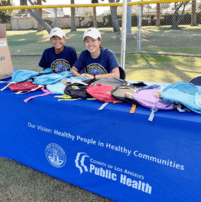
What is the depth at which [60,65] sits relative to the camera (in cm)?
311

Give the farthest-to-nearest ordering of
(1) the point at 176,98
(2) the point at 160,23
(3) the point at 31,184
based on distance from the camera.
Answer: (2) the point at 160,23, (3) the point at 31,184, (1) the point at 176,98

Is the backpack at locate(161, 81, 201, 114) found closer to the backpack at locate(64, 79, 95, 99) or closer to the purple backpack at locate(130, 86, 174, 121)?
the purple backpack at locate(130, 86, 174, 121)

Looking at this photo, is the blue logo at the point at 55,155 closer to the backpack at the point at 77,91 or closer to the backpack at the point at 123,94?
the backpack at the point at 77,91

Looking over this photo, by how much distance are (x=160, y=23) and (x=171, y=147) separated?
16.0 meters

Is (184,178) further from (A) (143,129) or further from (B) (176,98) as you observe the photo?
(B) (176,98)

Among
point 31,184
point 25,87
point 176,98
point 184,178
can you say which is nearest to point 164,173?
point 184,178

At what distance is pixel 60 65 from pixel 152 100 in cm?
189

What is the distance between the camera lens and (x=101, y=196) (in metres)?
1.94

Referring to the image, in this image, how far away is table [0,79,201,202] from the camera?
4.89ft

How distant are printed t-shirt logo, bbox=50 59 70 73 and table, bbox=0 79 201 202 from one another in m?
0.97

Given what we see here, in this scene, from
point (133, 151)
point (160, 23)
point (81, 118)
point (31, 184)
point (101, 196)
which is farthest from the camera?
point (160, 23)

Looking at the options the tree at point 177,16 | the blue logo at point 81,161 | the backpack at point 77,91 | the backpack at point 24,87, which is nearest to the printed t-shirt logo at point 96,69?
the backpack at point 77,91

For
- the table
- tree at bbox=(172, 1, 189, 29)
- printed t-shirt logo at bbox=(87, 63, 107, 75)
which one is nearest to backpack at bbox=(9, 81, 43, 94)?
the table

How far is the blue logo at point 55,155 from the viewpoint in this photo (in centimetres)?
204
